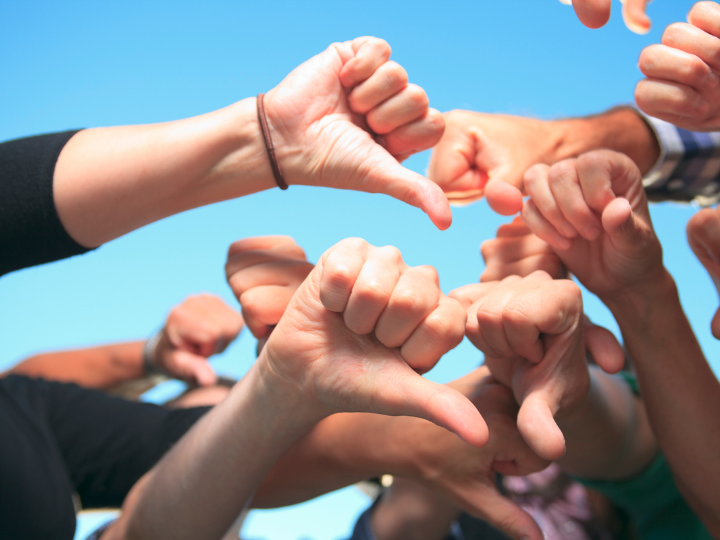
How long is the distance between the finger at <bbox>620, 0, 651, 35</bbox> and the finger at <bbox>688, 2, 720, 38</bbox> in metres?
0.06

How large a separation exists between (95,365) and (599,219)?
1.50 meters

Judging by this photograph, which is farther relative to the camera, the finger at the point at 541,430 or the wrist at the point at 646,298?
the wrist at the point at 646,298

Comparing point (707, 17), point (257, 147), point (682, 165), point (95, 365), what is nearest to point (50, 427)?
point (95, 365)

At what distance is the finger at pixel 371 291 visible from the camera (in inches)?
19.7

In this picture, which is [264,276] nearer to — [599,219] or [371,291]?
[371,291]

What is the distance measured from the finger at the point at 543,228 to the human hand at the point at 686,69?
0.65 feet

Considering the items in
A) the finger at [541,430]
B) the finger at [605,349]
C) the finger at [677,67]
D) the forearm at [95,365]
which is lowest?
the forearm at [95,365]

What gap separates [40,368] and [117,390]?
0.75ft

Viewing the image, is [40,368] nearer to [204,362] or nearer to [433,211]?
[204,362]

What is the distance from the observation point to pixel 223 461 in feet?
2.29

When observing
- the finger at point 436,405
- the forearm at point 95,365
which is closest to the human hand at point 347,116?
the finger at point 436,405

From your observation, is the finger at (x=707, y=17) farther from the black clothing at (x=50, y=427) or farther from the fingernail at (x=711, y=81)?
the black clothing at (x=50, y=427)

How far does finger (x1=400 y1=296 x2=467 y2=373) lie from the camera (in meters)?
0.53

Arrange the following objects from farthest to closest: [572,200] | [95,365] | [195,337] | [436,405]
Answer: [95,365] < [195,337] < [572,200] < [436,405]
